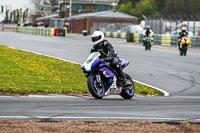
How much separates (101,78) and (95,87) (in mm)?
415

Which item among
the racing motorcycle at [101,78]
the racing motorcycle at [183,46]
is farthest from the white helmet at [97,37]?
the racing motorcycle at [183,46]

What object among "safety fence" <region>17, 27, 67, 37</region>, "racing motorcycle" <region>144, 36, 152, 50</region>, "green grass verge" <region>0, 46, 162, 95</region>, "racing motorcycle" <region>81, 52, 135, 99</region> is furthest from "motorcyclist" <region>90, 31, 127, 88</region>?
"safety fence" <region>17, 27, 67, 37</region>

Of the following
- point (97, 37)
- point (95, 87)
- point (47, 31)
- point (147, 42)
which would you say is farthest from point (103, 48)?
point (47, 31)

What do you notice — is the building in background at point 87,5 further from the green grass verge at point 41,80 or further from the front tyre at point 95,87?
the front tyre at point 95,87

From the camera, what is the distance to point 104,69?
12.4 m

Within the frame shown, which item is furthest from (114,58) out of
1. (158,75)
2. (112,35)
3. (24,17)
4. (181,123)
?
(24,17)

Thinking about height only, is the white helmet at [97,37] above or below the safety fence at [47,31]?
above

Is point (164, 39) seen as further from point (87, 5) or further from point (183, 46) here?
point (87, 5)

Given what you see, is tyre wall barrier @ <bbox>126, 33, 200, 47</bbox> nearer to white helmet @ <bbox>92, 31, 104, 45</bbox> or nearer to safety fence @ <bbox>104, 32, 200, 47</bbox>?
safety fence @ <bbox>104, 32, 200, 47</bbox>

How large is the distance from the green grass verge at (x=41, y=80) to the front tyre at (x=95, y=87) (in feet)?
6.18

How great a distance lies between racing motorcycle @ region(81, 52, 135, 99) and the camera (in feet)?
39.9

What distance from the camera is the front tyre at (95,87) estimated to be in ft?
39.8

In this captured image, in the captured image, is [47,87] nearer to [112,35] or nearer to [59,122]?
[59,122]

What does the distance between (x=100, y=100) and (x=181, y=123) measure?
354 centimetres
